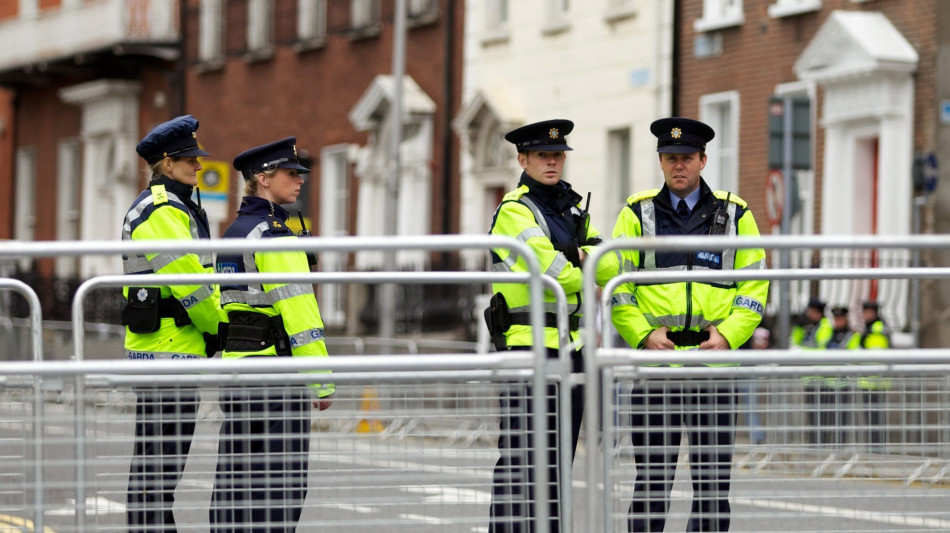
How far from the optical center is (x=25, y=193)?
48.4 m

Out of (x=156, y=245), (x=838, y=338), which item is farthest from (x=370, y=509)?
(x=838, y=338)

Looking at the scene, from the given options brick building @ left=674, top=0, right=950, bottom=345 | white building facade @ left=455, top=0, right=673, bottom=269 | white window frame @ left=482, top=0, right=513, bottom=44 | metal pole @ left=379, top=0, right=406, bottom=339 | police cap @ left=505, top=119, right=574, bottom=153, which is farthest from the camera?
white window frame @ left=482, top=0, right=513, bottom=44

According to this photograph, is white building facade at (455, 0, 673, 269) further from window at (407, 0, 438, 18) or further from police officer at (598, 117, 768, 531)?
police officer at (598, 117, 768, 531)

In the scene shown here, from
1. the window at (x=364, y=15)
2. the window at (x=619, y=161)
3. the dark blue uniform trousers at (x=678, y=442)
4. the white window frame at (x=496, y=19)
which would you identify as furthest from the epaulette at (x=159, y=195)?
the window at (x=364, y=15)

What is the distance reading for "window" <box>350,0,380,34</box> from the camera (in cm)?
3388

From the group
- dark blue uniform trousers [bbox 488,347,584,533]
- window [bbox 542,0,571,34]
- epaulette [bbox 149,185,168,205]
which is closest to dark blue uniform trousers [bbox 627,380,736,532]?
dark blue uniform trousers [bbox 488,347,584,533]

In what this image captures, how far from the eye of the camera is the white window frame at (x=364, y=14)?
33.9m

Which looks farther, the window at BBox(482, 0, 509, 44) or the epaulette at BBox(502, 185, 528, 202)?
the window at BBox(482, 0, 509, 44)

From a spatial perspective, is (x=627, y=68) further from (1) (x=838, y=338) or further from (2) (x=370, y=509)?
(2) (x=370, y=509)

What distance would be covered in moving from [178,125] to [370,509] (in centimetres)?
285

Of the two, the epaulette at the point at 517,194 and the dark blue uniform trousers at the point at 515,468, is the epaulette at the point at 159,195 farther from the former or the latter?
the dark blue uniform trousers at the point at 515,468

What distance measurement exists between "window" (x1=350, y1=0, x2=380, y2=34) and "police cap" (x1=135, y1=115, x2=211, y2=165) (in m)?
25.7

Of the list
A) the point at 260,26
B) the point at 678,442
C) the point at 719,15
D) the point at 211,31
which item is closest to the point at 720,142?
the point at 719,15

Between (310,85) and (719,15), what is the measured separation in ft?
40.8
